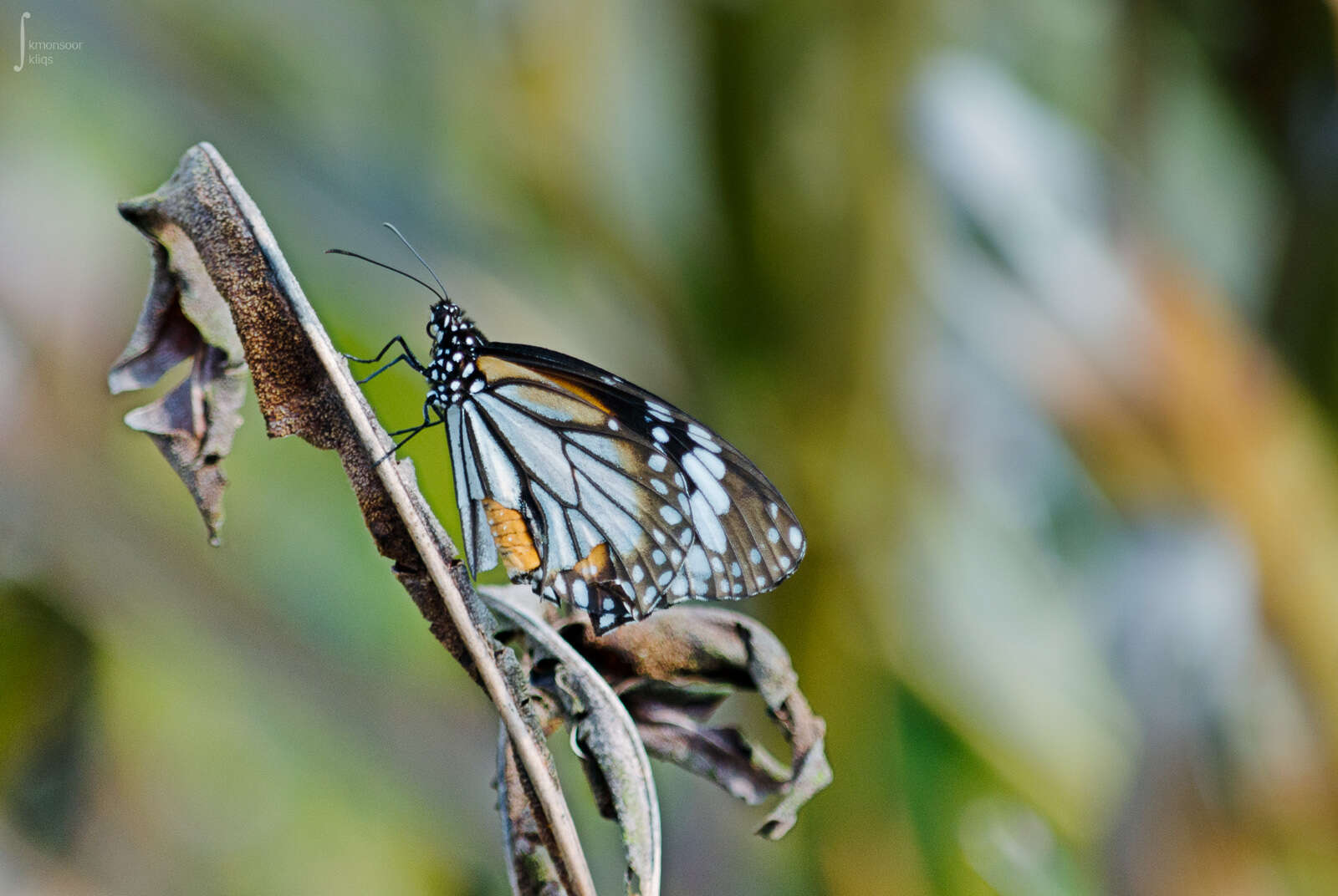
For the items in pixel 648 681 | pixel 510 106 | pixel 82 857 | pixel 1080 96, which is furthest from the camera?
pixel 1080 96

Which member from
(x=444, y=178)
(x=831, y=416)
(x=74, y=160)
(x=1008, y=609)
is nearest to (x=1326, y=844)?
(x=1008, y=609)

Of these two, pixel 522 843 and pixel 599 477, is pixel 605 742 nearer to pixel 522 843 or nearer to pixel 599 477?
pixel 522 843

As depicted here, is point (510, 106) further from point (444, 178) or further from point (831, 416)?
point (831, 416)

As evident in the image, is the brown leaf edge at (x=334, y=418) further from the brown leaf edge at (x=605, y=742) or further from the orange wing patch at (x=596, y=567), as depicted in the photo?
the orange wing patch at (x=596, y=567)

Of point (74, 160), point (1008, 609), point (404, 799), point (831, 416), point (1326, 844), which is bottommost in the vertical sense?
point (1326, 844)

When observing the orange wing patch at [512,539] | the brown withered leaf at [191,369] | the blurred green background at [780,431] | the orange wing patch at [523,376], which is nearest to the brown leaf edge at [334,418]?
the brown withered leaf at [191,369]

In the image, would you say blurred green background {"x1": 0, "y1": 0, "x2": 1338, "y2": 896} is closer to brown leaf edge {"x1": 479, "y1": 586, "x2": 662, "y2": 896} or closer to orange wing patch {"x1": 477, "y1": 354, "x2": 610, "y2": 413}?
orange wing patch {"x1": 477, "y1": 354, "x2": 610, "y2": 413}

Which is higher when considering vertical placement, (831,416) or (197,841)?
(831,416)

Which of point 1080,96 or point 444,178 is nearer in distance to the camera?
point 444,178

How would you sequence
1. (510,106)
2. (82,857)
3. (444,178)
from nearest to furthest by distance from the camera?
(82,857) → (510,106) → (444,178)
